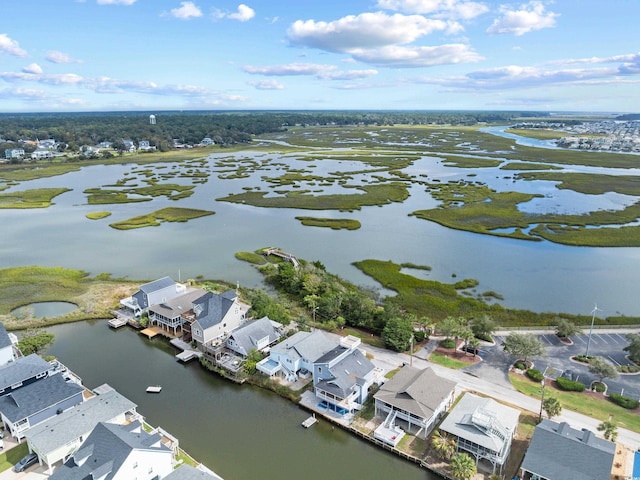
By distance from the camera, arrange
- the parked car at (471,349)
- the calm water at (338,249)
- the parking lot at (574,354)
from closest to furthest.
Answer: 1. the parking lot at (574,354)
2. the parked car at (471,349)
3. the calm water at (338,249)

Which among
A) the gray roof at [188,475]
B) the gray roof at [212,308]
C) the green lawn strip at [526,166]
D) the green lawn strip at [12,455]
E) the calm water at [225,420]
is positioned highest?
the green lawn strip at [526,166]

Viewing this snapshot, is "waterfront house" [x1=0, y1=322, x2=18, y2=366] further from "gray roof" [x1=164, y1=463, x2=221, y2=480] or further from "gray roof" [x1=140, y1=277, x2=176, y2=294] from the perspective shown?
"gray roof" [x1=164, y1=463, x2=221, y2=480]

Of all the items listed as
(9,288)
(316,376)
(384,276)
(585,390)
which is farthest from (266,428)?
(9,288)

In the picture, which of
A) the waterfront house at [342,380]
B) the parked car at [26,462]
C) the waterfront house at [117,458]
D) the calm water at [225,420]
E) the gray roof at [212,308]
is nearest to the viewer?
the waterfront house at [117,458]

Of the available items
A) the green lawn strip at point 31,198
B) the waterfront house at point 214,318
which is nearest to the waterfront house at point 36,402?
the waterfront house at point 214,318

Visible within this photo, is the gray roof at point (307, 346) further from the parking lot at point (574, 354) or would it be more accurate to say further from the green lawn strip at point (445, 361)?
the parking lot at point (574, 354)

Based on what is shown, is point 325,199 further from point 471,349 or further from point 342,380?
point 342,380

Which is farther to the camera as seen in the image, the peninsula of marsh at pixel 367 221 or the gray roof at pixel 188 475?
the peninsula of marsh at pixel 367 221
